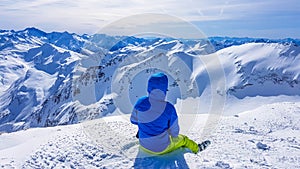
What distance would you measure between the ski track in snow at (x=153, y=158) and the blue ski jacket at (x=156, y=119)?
47 cm

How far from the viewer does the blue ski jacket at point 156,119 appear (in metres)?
7.49

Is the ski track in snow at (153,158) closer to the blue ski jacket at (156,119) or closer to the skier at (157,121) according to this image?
the skier at (157,121)

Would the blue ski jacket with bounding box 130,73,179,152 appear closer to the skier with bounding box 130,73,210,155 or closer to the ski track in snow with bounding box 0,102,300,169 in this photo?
the skier with bounding box 130,73,210,155

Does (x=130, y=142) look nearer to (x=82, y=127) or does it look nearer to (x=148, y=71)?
(x=82, y=127)

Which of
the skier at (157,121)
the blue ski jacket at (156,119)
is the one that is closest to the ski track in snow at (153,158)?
the skier at (157,121)

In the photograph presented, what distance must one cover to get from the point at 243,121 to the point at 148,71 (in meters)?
63.6

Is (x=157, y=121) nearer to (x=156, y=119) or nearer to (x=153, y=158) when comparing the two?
(x=156, y=119)

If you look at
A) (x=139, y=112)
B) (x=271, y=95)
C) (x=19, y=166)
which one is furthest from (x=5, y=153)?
(x=271, y=95)

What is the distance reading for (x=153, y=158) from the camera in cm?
786

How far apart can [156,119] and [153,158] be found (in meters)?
1.08

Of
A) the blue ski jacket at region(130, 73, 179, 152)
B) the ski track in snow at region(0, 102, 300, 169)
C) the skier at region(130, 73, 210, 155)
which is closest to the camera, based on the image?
the skier at region(130, 73, 210, 155)

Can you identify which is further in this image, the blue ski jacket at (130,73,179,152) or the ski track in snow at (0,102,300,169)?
the ski track in snow at (0,102,300,169)

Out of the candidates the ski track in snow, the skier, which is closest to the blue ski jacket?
the skier

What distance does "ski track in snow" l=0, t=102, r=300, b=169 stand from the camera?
25.5 ft
